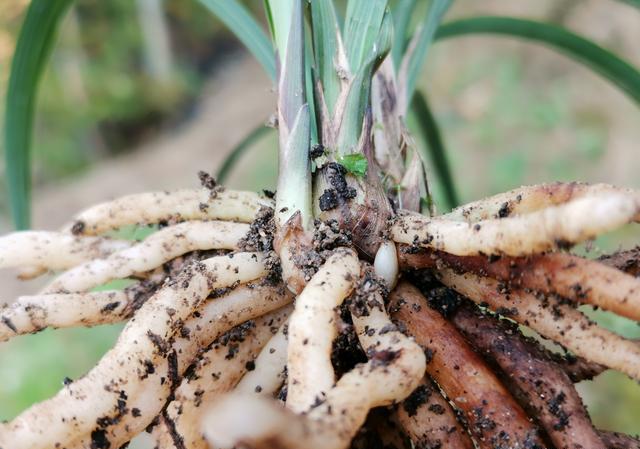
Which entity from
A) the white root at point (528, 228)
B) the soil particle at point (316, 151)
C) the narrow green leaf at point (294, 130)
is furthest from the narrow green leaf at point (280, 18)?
the white root at point (528, 228)

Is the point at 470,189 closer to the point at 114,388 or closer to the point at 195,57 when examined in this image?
the point at 114,388

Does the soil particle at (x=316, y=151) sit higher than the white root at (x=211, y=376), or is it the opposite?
the soil particle at (x=316, y=151)

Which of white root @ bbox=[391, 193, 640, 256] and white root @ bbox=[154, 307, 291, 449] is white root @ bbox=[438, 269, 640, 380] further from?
white root @ bbox=[154, 307, 291, 449]

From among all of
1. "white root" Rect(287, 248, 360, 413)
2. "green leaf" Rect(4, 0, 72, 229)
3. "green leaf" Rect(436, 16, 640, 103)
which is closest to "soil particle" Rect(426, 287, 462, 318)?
"white root" Rect(287, 248, 360, 413)

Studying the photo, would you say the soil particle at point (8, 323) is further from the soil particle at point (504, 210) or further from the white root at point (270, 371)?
the soil particle at point (504, 210)

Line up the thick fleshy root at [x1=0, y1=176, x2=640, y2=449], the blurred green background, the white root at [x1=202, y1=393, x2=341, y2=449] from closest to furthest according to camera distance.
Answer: the white root at [x1=202, y1=393, x2=341, y2=449] < the thick fleshy root at [x1=0, y1=176, x2=640, y2=449] < the blurred green background
